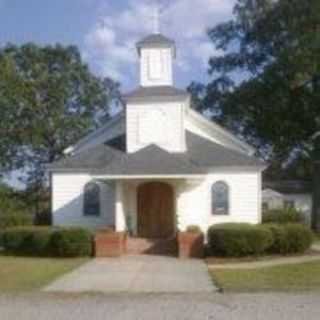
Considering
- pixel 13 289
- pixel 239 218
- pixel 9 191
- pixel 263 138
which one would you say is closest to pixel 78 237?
pixel 239 218

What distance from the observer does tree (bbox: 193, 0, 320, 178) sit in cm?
4606

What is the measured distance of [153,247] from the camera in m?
34.6

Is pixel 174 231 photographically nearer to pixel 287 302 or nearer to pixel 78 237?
pixel 78 237

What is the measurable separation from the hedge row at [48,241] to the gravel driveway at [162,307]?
13.4 m

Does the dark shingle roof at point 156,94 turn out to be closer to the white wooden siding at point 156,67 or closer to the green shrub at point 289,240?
the white wooden siding at point 156,67

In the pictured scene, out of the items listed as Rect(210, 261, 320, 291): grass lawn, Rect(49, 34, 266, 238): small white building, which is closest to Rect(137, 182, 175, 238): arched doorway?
Rect(49, 34, 266, 238): small white building

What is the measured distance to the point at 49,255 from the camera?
33.0 meters

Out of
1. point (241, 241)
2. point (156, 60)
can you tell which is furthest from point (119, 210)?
point (156, 60)

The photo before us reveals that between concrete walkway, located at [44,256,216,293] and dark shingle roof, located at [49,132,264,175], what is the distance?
5.37 m

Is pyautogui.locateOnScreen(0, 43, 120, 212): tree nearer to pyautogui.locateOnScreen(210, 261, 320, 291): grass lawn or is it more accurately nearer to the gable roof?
the gable roof

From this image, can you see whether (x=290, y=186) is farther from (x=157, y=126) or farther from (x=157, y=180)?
(x=157, y=180)

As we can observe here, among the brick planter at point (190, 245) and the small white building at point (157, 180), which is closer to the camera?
the brick planter at point (190, 245)

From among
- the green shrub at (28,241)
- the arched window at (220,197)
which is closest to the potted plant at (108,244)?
the green shrub at (28,241)

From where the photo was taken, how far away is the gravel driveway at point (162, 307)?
1515 cm
